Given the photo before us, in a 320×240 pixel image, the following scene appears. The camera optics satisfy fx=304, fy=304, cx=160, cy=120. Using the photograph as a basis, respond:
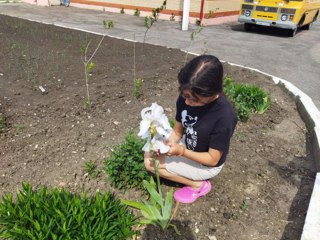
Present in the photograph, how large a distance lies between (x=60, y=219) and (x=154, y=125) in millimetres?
957

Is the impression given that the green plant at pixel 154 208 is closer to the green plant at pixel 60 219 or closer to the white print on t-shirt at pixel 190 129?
the green plant at pixel 60 219

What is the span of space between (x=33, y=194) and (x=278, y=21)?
10834 millimetres

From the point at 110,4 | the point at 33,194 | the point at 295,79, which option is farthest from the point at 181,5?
the point at 33,194

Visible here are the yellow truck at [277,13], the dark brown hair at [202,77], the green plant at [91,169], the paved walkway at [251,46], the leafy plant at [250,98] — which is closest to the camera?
the dark brown hair at [202,77]

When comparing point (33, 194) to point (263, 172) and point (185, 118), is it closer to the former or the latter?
point (185, 118)

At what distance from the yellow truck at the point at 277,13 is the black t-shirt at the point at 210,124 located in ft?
32.4

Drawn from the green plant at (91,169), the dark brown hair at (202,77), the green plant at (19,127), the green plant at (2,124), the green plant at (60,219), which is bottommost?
the green plant at (91,169)

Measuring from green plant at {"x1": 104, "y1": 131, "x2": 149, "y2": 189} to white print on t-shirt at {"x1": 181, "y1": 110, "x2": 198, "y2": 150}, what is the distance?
46cm

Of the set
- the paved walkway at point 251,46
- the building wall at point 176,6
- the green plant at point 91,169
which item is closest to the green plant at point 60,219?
the green plant at point 91,169

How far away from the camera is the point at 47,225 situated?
200 centimetres

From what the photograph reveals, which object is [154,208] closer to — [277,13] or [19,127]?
[19,127]

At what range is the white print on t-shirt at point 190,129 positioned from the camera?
2344 mm

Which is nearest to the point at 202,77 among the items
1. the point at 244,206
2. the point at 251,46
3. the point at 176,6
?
the point at 244,206

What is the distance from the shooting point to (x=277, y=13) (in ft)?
35.3
